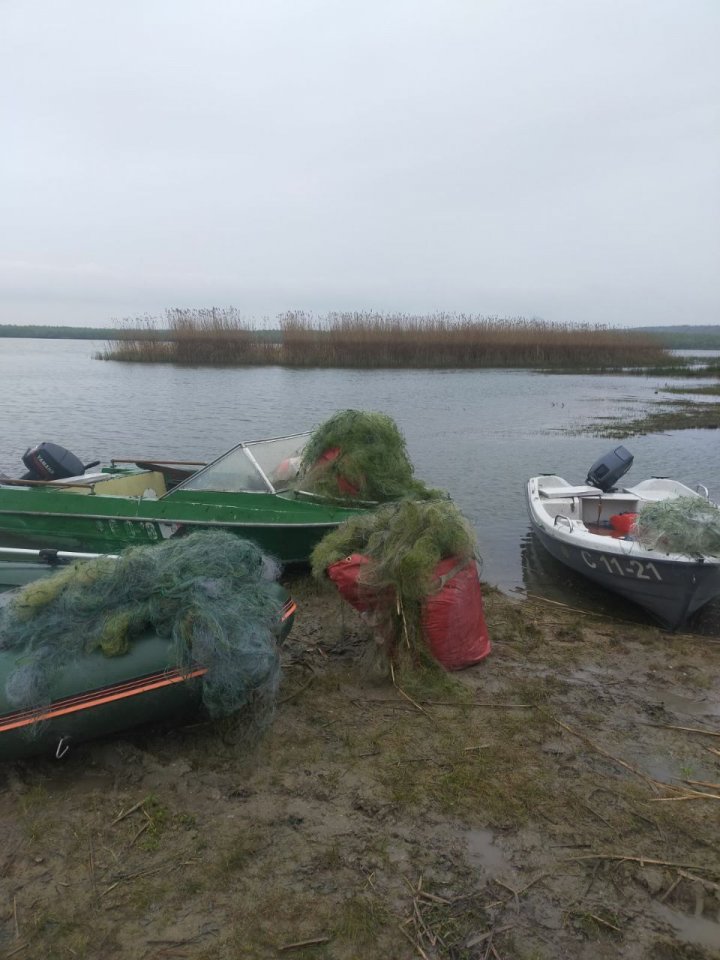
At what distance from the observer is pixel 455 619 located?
5.24 m

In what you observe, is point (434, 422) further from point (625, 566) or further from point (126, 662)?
point (126, 662)

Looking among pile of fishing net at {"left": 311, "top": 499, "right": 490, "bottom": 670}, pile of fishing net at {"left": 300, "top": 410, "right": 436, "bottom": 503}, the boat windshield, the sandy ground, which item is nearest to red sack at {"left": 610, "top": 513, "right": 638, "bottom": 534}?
pile of fishing net at {"left": 300, "top": 410, "right": 436, "bottom": 503}

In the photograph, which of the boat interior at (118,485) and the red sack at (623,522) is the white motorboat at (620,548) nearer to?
the red sack at (623,522)

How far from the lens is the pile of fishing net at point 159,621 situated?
4.05 meters

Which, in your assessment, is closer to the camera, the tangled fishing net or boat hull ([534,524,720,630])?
the tangled fishing net

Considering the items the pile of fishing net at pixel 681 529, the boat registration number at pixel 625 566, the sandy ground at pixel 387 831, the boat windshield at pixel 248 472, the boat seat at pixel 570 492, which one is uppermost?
the boat windshield at pixel 248 472

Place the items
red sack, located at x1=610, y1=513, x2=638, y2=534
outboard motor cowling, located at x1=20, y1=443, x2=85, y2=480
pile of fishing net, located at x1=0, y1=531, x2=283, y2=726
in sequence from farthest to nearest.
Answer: outboard motor cowling, located at x1=20, y1=443, x2=85, y2=480 < red sack, located at x1=610, y1=513, x2=638, y2=534 < pile of fishing net, located at x1=0, y1=531, x2=283, y2=726

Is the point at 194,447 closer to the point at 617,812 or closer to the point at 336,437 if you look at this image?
the point at 336,437

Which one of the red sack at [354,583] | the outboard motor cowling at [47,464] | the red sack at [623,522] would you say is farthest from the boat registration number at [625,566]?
the outboard motor cowling at [47,464]

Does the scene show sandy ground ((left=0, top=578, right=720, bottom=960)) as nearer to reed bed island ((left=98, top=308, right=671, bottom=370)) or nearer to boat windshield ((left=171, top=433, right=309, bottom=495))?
boat windshield ((left=171, top=433, right=309, bottom=495))

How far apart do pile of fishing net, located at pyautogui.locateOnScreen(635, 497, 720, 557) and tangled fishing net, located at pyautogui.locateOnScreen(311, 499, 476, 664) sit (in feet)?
7.73

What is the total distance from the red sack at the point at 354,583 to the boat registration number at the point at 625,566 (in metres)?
2.97

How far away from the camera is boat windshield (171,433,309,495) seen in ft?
25.6

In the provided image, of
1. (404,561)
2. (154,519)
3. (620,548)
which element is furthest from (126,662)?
(620,548)
